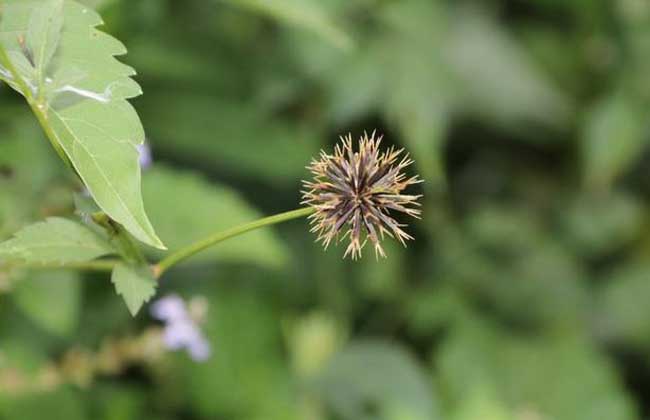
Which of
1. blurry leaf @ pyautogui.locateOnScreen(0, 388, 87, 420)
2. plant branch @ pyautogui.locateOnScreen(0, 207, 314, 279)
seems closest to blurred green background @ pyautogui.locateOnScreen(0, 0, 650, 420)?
blurry leaf @ pyautogui.locateOnScreen(0, 388, 87, 420)

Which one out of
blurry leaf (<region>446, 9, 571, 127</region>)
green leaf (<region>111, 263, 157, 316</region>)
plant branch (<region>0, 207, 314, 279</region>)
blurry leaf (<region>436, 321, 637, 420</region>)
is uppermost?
blurry leaf (<region>446, 9, 571, 127</region>)

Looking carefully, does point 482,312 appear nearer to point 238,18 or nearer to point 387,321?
point 387,321

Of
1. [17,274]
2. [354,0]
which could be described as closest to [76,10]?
[17,274]

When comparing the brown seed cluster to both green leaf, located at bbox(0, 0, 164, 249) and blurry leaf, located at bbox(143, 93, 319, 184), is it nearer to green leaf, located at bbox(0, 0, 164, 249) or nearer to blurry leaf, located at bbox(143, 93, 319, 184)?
green leaf, located at bbox(0, 0, 164, 249)

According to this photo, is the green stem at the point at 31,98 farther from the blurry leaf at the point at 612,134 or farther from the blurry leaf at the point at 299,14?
the blurry leaf at the point at 612,134

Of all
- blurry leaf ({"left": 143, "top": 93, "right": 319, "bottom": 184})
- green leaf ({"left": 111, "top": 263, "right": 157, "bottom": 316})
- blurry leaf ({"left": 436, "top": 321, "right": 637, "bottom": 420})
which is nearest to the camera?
green leaf ({"left": 111, "top": 263, "right": 157, "bottom": 316})

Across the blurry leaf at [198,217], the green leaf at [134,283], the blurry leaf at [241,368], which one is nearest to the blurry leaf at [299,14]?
the blurry leaf at [198,217]
